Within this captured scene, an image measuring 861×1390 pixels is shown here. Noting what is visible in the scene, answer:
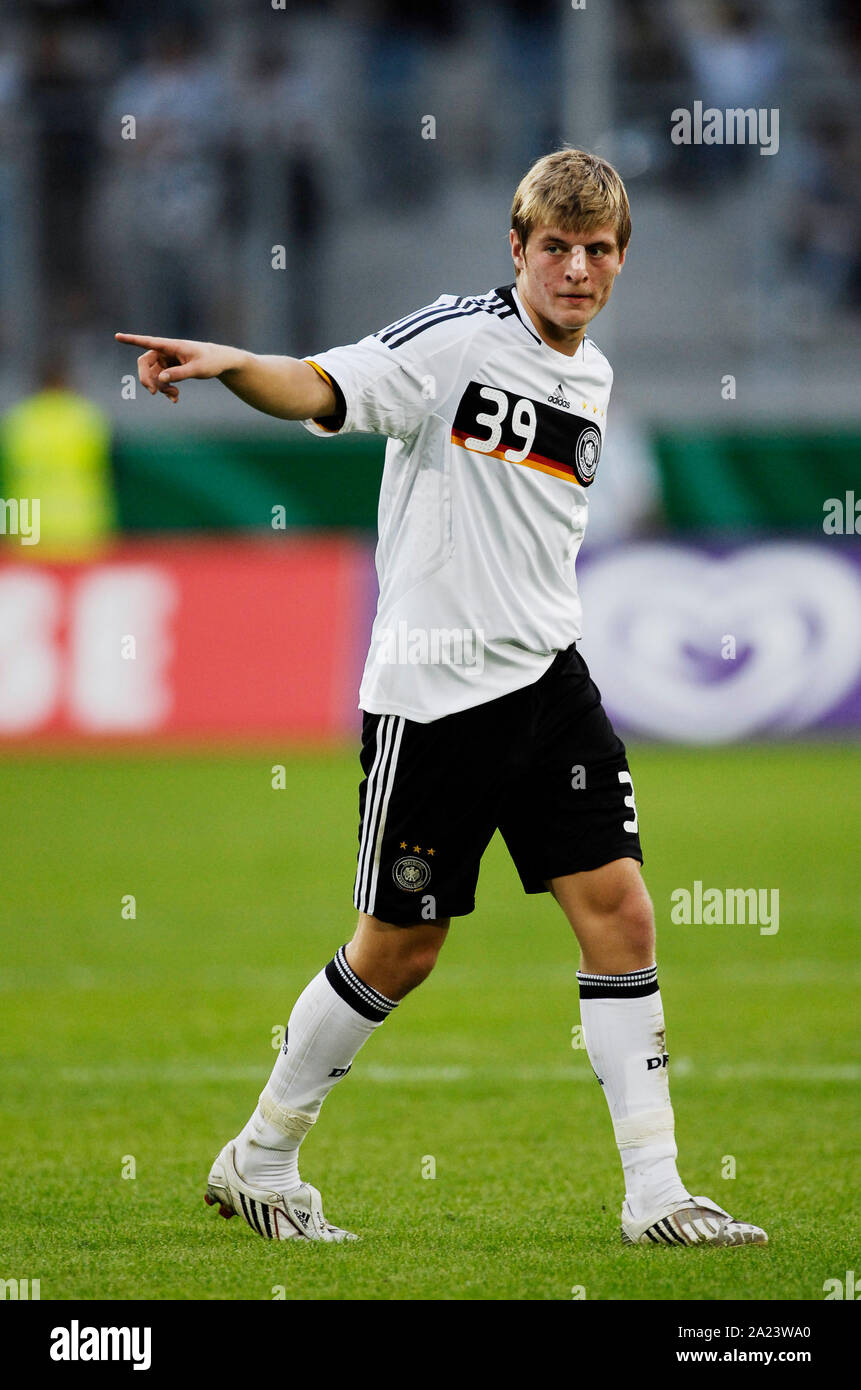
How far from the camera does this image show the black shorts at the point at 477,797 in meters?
4.03

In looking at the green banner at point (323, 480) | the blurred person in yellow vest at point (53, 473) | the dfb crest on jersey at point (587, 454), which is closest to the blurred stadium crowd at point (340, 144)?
the green banner at point (323, 480)

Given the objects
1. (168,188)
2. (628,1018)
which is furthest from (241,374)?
(168,188)

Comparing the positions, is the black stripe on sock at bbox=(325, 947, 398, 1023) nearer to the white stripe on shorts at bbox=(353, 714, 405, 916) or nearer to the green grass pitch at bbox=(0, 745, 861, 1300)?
the white stripe on shorts at bbox=(353, 714, 405, 916)

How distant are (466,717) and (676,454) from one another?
1200cm

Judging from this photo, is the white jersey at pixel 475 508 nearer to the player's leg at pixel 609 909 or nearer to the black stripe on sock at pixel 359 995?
the player's leg at pixel 609 909

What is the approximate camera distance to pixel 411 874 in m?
4.01

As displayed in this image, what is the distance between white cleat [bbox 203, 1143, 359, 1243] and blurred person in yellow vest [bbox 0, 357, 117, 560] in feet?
37.2

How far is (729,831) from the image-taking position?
10234 millimetres

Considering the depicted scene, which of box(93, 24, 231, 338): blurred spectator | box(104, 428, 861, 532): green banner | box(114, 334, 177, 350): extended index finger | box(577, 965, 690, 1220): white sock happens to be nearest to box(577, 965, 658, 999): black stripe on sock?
box(577, 965, 690, 1220): white sock

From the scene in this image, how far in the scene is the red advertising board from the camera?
1363 cm

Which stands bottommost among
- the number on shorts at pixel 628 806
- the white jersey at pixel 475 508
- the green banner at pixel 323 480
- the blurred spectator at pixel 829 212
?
the number on shorts at pixel 628 806

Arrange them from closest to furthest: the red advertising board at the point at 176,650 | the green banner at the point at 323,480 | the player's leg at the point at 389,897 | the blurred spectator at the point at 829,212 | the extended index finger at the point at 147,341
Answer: the extended index finger at the point at 147,341
the player's leg at the point at 389,897
the red advertising board at the point at 176,650
the green banner at the point at 323,480
the blurred spectator at the point at 829,212

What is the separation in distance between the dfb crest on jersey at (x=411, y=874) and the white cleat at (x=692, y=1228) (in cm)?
84

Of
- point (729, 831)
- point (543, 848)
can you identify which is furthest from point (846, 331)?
point (543, 848)
